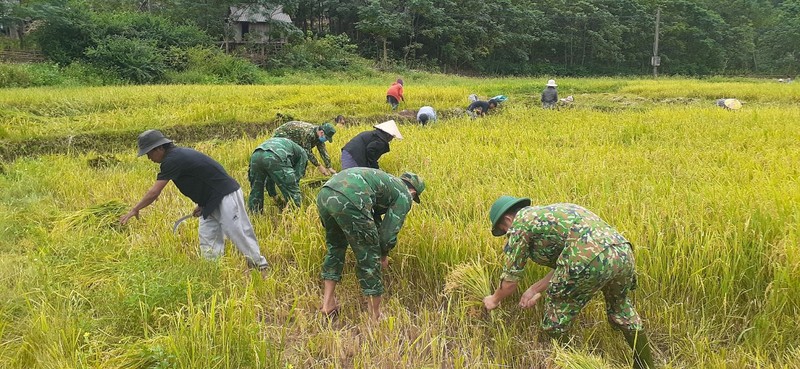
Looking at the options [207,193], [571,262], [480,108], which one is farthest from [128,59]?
[571,262]

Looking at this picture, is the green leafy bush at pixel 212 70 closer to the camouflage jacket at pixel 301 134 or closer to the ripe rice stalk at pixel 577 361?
the camouflage jacket at pixel 301 134

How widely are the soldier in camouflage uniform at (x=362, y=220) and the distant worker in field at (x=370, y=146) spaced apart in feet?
5.77

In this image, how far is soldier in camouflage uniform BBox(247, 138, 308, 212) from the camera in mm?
4445

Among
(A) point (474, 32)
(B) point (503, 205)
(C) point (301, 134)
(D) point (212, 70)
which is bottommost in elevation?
(B) point (503, 205)

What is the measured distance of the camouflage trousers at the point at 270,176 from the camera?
4434 mm

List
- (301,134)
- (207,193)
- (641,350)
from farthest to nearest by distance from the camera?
(301,134) < (207,193) < (641,350)

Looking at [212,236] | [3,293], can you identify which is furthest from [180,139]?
[3,293]

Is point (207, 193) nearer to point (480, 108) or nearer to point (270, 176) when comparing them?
point (270, 176)

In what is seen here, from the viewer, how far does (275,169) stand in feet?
14.6

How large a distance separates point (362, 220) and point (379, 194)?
25cm

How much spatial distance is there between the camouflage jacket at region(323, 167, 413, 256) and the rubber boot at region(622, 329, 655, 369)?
146 cm

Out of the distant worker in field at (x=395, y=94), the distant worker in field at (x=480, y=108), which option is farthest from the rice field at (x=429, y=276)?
the distant worker in field at (x=395, y=94)

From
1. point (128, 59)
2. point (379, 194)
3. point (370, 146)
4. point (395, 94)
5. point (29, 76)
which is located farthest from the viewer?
point (128, 59)

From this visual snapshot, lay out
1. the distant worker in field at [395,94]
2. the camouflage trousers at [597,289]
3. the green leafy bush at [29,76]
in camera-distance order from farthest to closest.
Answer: the green leafy bush at [29,76], the distant worker in field at [395,94], the camouflage trousers at [597,289]
